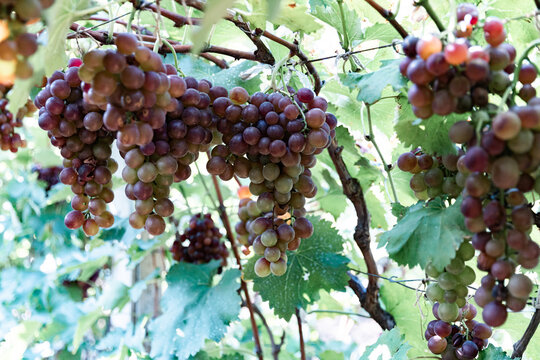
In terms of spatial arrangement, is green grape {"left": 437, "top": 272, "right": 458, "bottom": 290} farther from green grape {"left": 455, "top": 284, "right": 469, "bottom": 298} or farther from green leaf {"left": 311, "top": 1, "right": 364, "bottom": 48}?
green leaf {"left": 311, "top": 1, "right": 364, "bottom": 48}

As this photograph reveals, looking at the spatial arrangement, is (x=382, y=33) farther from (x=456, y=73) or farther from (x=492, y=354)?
(x=492, y=354)

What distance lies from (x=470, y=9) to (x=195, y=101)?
1.09ft

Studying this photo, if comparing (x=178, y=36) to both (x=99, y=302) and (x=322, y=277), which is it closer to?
(x=322, y=277)

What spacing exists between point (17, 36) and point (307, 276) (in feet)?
2.19

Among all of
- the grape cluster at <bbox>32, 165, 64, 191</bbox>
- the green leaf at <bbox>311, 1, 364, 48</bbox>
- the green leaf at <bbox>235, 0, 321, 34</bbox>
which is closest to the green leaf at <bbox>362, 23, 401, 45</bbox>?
the green leaf at <bbox>311, 1, 364, 48</bbox>

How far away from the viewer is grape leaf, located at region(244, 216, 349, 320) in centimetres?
90

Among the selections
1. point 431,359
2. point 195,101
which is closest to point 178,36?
point 195,101

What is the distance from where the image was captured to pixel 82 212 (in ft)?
2.35

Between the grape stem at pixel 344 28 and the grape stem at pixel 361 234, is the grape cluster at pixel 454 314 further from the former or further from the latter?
the grape stem at pixel 344 28

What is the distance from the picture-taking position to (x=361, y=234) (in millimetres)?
936

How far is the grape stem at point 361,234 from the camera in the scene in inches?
36.0

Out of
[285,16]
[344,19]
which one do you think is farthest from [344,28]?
[285,16]

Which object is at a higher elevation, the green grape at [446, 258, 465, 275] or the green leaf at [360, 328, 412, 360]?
the green grape at [446, 258, 465, 275]

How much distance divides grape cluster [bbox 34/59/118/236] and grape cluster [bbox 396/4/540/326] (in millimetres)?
389
